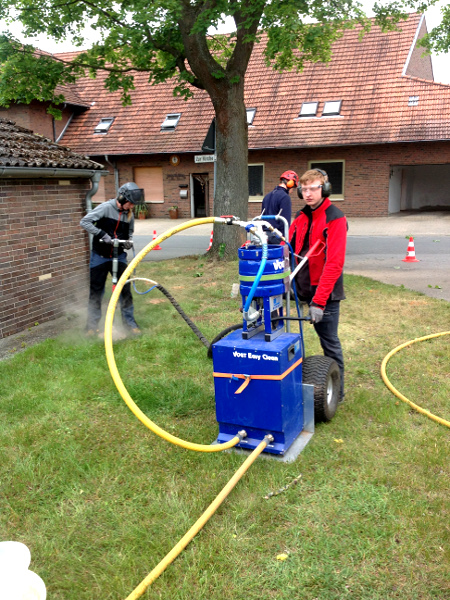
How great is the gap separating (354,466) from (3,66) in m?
11.6

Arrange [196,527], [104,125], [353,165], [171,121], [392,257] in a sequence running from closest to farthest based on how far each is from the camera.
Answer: [196,527]
[392,257]
[353,165]
[171,121]
[104,125]

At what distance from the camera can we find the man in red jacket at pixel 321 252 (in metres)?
4.24

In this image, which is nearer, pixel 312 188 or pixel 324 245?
pixel 312 188

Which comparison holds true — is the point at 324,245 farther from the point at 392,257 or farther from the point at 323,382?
the point at 392,257

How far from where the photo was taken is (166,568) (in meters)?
2.90

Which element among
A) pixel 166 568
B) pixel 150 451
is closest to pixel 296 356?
pixel 150 451

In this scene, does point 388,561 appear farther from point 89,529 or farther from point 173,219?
point 173,219

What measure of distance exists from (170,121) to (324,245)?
72.8ft

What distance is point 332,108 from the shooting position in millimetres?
22500

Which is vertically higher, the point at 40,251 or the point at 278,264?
the point at 278,264

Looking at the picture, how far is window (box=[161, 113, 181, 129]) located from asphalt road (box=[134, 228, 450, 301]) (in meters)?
7.55

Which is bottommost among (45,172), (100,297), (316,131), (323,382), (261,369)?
(323,382)

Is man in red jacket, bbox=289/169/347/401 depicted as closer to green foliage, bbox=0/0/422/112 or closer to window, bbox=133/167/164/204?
green foliage, bbox=0/0/422/112

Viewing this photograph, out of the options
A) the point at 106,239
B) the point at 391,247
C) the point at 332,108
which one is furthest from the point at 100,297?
the point at 332,108
